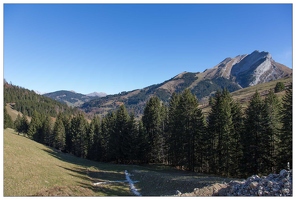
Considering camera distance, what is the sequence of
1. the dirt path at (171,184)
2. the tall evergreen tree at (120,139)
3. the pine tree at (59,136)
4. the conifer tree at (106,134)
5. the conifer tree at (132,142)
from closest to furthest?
the dirt path at (171,184) → the conifer tree at (132,142) → the tall evergreen tree at (120,139) → the conifer tree at (106,134) → the pine tree at (59,136)

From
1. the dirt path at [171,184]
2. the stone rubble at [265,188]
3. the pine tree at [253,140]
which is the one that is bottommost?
the dirt path at [171,184]

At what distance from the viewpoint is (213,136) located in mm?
39656

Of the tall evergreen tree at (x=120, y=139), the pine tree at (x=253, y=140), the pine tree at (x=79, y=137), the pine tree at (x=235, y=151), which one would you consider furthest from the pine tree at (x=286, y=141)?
the pine tree at (x=79, y=137)

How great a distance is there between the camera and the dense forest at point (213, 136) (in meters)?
34.2

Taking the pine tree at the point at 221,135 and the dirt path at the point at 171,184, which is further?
the pine tree at the point at 221,135

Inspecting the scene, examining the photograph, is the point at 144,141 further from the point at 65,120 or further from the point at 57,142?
the point at 65,120

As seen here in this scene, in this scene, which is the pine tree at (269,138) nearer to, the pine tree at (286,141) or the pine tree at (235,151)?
the pine tree at (286,141)

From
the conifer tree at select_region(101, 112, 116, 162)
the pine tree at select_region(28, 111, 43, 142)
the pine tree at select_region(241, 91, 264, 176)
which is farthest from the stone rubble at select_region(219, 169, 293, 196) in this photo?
the pine tree at select_region(28, 111, 43, 142)

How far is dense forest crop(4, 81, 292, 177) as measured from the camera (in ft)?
112

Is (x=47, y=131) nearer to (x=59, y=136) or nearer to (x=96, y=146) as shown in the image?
(x=59, y=136)

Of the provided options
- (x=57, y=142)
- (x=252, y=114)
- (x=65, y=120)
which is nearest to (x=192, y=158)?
(x=252, y=114)

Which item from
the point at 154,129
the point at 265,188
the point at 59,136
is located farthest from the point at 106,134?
the point at 265,188

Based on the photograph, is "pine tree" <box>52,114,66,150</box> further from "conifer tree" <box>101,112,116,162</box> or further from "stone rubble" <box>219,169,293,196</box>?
"stone rubble" <box>219,169,293,196</box>

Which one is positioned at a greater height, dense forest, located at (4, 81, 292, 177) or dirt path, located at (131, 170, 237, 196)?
dense forest, located at (4, 81, 292, 177)
